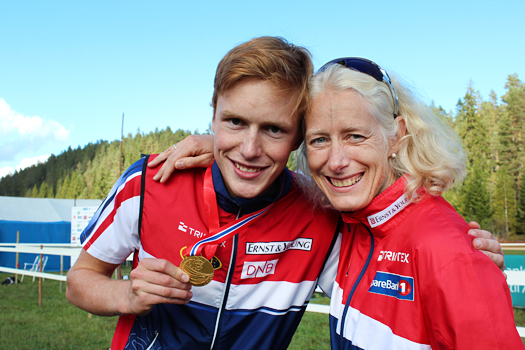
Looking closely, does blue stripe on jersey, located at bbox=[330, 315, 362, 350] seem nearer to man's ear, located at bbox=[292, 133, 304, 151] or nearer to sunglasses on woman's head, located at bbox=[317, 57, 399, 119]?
man's ear, located at bbox=[292, 133, 304, 151]

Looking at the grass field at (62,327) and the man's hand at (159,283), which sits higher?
the man's hand at (159,283)

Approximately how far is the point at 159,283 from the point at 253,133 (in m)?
0.89

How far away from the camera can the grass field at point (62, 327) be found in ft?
24.5

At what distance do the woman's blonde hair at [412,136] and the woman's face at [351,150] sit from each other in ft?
0.18

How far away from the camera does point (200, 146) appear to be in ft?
8.21

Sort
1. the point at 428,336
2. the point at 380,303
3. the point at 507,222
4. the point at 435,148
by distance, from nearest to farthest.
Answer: the point at 428,336 < the point at 380,303 < the point at 435,148 < the point at 507,222

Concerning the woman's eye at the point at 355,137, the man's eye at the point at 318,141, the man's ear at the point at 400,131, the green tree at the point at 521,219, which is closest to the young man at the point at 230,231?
the man's eye at the point at 318,141

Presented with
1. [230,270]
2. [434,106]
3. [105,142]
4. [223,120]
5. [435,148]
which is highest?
[105,142]

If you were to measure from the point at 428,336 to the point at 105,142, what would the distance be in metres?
134

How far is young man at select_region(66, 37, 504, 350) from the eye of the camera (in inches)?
80.4

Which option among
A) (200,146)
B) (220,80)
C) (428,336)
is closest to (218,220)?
(200,146)

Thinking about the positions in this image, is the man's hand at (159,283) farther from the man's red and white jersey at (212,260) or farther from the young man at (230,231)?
the man's red and white jersey at (212,260)

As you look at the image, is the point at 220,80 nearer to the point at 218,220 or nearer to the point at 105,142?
the point at 218,220

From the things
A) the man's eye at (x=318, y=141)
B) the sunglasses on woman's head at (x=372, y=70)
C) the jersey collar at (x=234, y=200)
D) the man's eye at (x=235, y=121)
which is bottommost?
the jersey collar at (x=234, y=200)
